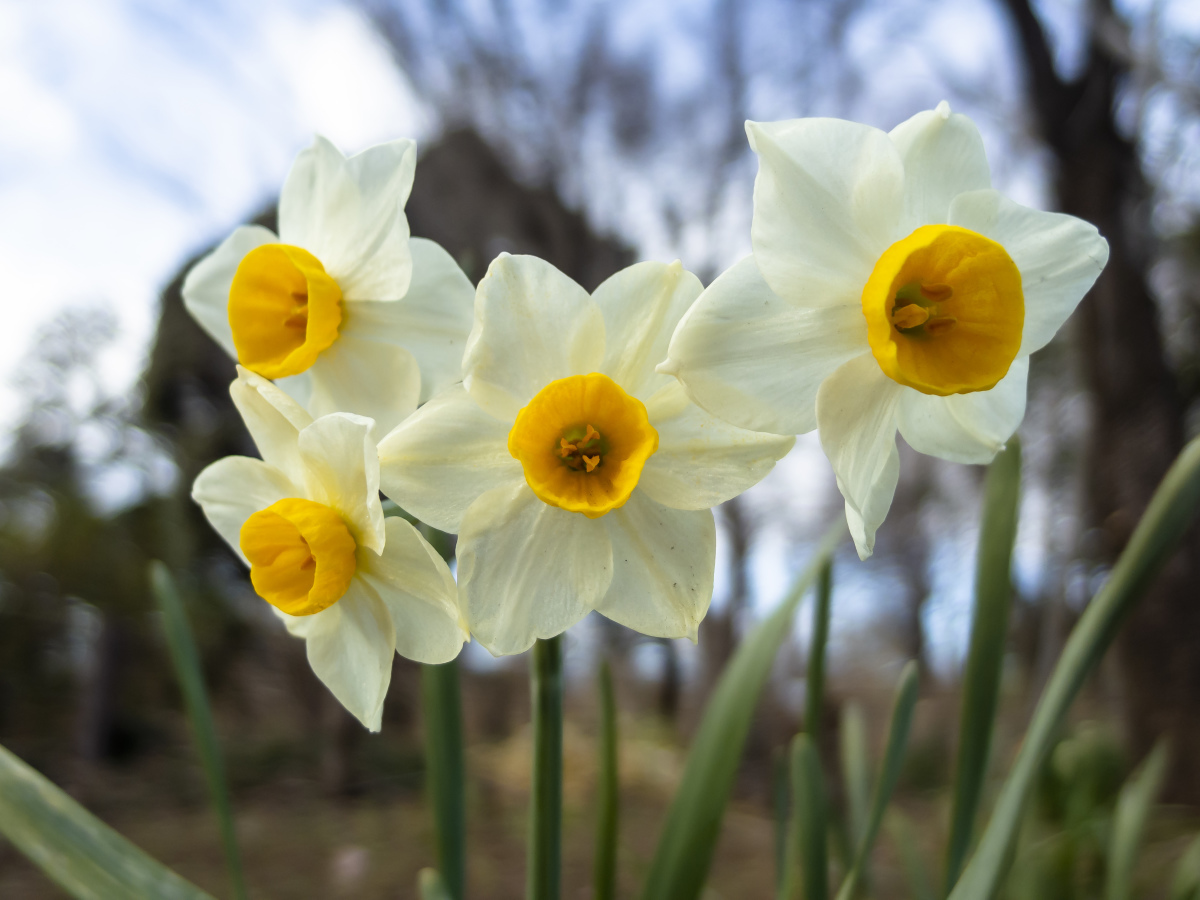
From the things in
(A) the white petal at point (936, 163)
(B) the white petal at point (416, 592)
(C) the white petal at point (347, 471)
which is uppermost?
→ (A) the white petal at point (936, 163)

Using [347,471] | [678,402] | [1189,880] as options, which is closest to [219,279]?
[347,471]

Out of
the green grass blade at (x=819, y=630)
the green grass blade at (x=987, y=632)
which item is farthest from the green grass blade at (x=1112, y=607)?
the green grass blade at (x=819, y=630)

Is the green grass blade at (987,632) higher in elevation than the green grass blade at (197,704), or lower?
higher

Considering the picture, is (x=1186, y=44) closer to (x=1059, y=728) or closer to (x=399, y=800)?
(x=1059, y=728)

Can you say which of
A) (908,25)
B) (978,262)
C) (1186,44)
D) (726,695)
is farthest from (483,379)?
(908,25)

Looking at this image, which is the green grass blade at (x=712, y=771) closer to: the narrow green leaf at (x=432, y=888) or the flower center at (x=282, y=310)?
the narrow green leaf at (x=432, y=888)

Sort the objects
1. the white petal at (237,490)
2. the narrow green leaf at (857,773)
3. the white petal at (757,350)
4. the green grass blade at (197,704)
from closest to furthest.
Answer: the white petal at (757,350) → the white petal at (237,490) → the green grass blade at (197,704) → the narrow green leaf at (857,773)
